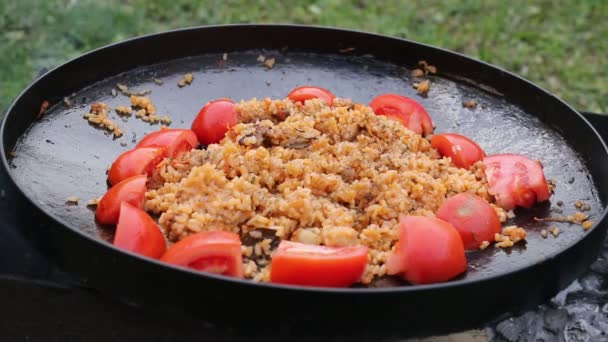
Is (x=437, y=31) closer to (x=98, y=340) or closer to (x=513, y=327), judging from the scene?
(x=513, y=327)

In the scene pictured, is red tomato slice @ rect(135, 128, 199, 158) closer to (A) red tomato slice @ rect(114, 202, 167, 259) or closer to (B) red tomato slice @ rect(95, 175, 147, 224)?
(B) red tomato slice @ rect(95, 175, 147, 224)

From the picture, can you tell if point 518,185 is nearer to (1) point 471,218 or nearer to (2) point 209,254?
(1) point 471,218

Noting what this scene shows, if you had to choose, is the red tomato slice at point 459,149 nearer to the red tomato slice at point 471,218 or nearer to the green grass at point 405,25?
the red tomato slice at point 471,218

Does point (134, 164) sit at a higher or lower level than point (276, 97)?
lower

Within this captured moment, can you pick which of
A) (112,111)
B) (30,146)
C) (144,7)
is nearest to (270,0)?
(144,7)

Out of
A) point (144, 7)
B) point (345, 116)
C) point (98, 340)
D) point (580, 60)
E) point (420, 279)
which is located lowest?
point (98, 340)

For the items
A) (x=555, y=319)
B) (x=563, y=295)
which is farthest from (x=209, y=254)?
(x=563, y=295)
